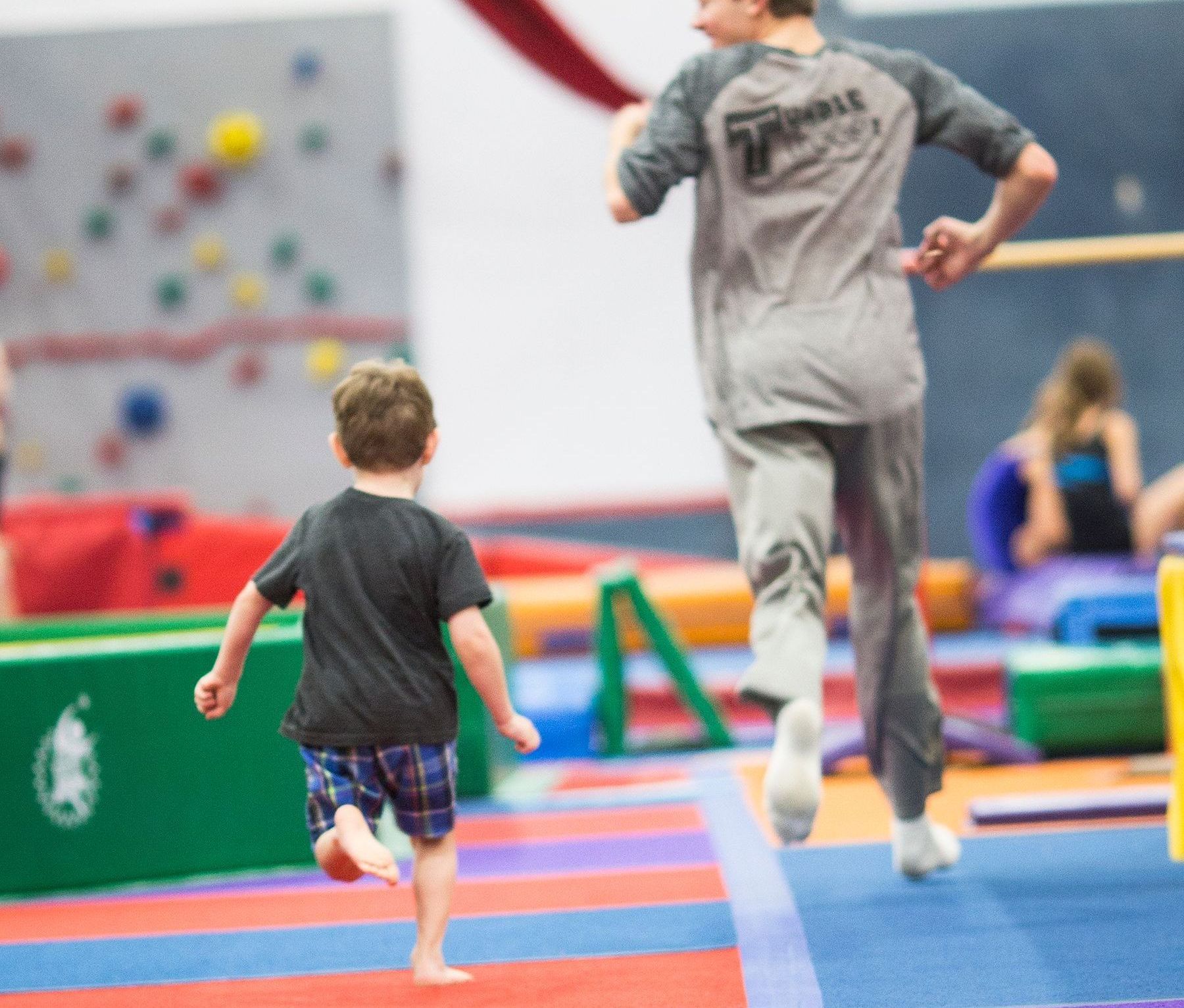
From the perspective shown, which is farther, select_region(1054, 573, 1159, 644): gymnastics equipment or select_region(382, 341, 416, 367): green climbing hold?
select_region(382, 341, 416, 367): green climbing hold

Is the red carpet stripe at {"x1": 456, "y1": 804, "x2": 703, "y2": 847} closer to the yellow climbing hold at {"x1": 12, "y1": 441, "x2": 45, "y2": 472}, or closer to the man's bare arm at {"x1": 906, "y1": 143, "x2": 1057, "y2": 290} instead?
the man's bare arm at {"x1": 906, "y1": 143, "x2": 1057, "y2": 290}

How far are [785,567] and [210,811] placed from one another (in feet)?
4.68

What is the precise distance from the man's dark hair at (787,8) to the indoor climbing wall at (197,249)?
268 inches

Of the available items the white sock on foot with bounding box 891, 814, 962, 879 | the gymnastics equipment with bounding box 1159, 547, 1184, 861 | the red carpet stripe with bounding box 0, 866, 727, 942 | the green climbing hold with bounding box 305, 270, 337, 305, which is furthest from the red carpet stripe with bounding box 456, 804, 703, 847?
the green climbing hold with bounding box 305, 270, 337, 305

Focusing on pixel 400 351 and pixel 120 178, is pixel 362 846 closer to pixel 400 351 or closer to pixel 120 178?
pixel 400 351

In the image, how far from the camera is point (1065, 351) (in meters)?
8.59

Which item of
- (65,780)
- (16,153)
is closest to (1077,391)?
(65,780)

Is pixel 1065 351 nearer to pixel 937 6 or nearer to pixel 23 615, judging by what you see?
pixel 937 6

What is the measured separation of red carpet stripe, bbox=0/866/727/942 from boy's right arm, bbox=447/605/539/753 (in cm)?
66

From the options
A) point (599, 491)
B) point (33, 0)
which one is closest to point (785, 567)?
point (599, 491)

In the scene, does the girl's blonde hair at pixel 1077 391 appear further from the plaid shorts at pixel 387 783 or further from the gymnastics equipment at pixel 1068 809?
the plaid shorts at pixel 387 783

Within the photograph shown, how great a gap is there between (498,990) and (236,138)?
25.6 ft

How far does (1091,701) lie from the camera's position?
3805mm

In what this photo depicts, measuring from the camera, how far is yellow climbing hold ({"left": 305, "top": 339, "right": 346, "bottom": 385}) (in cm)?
893
